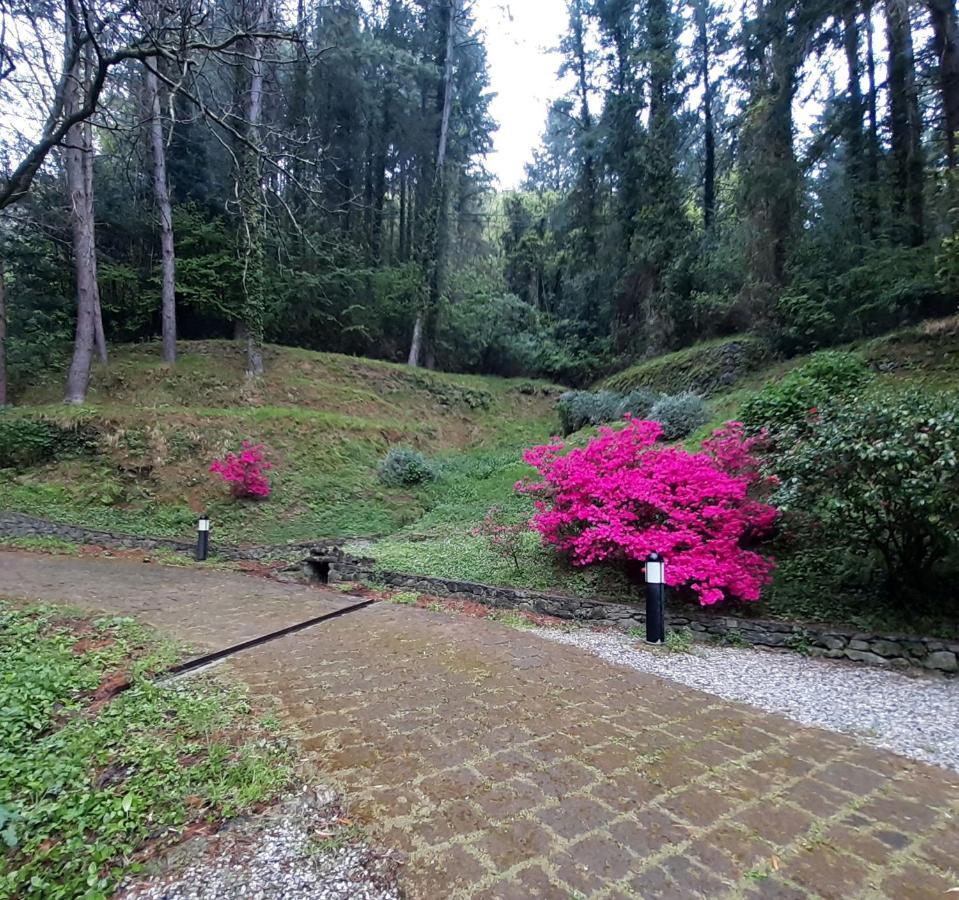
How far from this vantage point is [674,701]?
10.9 feet

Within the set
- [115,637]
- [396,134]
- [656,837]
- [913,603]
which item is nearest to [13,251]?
[396,134]

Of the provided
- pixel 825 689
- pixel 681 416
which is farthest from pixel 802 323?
pixel 825 689

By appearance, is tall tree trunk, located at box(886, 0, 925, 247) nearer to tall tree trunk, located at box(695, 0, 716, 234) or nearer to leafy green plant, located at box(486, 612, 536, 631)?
tall tree trunk, located at box(695, 0, 716, 234)

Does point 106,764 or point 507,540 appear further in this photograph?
point 507,540

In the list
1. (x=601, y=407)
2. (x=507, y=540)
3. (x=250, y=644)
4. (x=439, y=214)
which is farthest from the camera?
(x=439, y=214)

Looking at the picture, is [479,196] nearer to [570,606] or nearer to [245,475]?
[245,475]

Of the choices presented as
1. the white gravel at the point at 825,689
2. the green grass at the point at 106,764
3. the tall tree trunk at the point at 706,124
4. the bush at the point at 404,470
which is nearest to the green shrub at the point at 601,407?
the bush at the point at 404,470

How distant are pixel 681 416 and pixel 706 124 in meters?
12.5

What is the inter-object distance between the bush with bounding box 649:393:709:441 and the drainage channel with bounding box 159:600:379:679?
6480 mm

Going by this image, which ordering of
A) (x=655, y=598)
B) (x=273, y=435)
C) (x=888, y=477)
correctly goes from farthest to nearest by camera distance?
(x=273, y=435), (x=655, y=598), (x=888, y=477)

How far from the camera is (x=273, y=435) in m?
12.0

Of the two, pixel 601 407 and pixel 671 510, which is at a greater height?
pixel 601 407

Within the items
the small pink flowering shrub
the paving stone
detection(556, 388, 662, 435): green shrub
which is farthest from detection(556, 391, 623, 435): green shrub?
the paving stone

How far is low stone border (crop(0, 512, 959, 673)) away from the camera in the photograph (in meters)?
4.05
